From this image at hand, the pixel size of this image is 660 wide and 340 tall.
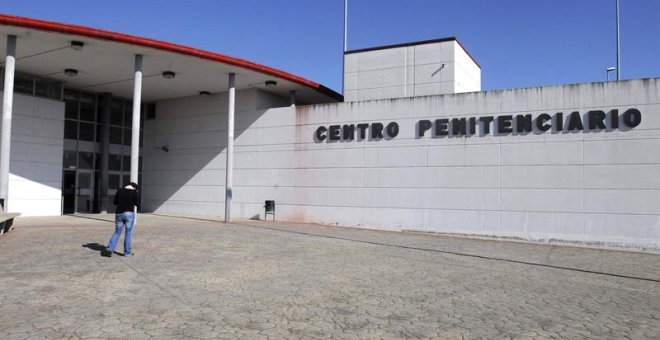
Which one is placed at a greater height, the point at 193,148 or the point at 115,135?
the point at 115,135

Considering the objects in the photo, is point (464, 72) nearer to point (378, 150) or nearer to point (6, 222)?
point (378, 150)

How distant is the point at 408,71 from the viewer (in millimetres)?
22156

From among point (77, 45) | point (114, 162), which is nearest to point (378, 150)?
point (77, 45)

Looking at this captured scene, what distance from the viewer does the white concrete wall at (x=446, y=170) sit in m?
15.4

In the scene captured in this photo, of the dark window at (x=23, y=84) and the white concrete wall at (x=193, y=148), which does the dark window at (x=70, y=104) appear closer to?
the dark window at (x=23, y=84)

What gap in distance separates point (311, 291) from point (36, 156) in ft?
56.3

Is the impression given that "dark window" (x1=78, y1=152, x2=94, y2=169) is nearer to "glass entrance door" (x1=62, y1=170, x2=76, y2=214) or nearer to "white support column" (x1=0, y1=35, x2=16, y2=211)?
"glass entrance door" (x1=62, y1=170, x2=76, y2=214)

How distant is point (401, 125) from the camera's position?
18.7 metres

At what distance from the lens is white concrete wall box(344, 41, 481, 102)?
2153 centimetres

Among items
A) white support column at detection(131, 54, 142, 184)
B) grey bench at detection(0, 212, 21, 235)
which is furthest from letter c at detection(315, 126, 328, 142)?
grey bench at detection(0, 212, 21, 235)


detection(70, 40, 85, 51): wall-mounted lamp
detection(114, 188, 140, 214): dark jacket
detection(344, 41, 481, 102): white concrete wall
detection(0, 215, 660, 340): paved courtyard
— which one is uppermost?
detection(344, 41, 481, 102): white concrete wall

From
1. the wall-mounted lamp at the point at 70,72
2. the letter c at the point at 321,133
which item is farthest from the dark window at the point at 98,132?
the letter c at the point at 321,133

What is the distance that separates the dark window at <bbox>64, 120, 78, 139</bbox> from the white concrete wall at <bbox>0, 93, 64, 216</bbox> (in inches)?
55.2

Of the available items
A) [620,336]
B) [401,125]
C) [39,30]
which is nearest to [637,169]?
[401,125]
